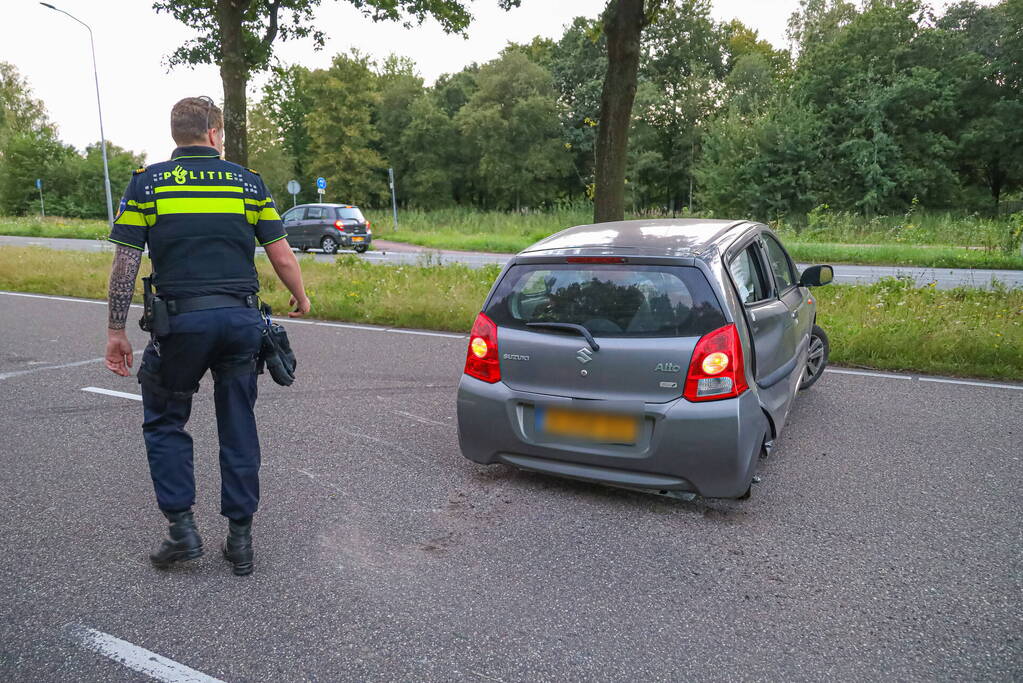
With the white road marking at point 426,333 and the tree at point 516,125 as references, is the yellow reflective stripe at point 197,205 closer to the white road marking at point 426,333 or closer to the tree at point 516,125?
the white road marking at point 426,333

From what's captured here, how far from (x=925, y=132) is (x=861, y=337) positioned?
115 ft

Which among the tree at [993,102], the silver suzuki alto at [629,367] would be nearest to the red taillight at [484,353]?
the silver suzuki alto at [629,367]

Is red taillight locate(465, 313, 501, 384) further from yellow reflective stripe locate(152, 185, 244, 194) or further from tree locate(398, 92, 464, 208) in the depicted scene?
tree locate(398, 92, 464, 208)

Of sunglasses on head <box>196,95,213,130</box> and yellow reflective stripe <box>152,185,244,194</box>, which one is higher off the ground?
sunglasses on head <box>196,95,213,130</box>

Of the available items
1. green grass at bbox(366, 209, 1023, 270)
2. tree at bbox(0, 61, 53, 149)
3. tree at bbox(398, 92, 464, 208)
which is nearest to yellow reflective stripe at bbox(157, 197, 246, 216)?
green grass at bbox(366, 209, 1023, 270)

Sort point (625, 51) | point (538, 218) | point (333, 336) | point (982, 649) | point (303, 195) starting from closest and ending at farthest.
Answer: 1. point (982, 649)
2. point (333, 336)
3. point (625, 51)
4. point (538, 218)
5. point (303, 195)

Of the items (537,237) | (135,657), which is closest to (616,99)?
(135,657)

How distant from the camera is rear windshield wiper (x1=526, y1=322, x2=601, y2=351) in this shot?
Result: 3.89 meters

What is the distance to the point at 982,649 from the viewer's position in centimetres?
271

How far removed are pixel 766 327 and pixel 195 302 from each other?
3.09 meters

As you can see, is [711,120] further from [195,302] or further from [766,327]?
[195,302]

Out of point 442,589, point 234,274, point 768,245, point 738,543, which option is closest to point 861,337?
point 768,245

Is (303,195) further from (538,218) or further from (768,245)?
(768,245)

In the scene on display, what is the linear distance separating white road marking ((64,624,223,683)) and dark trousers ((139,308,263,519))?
63cm
